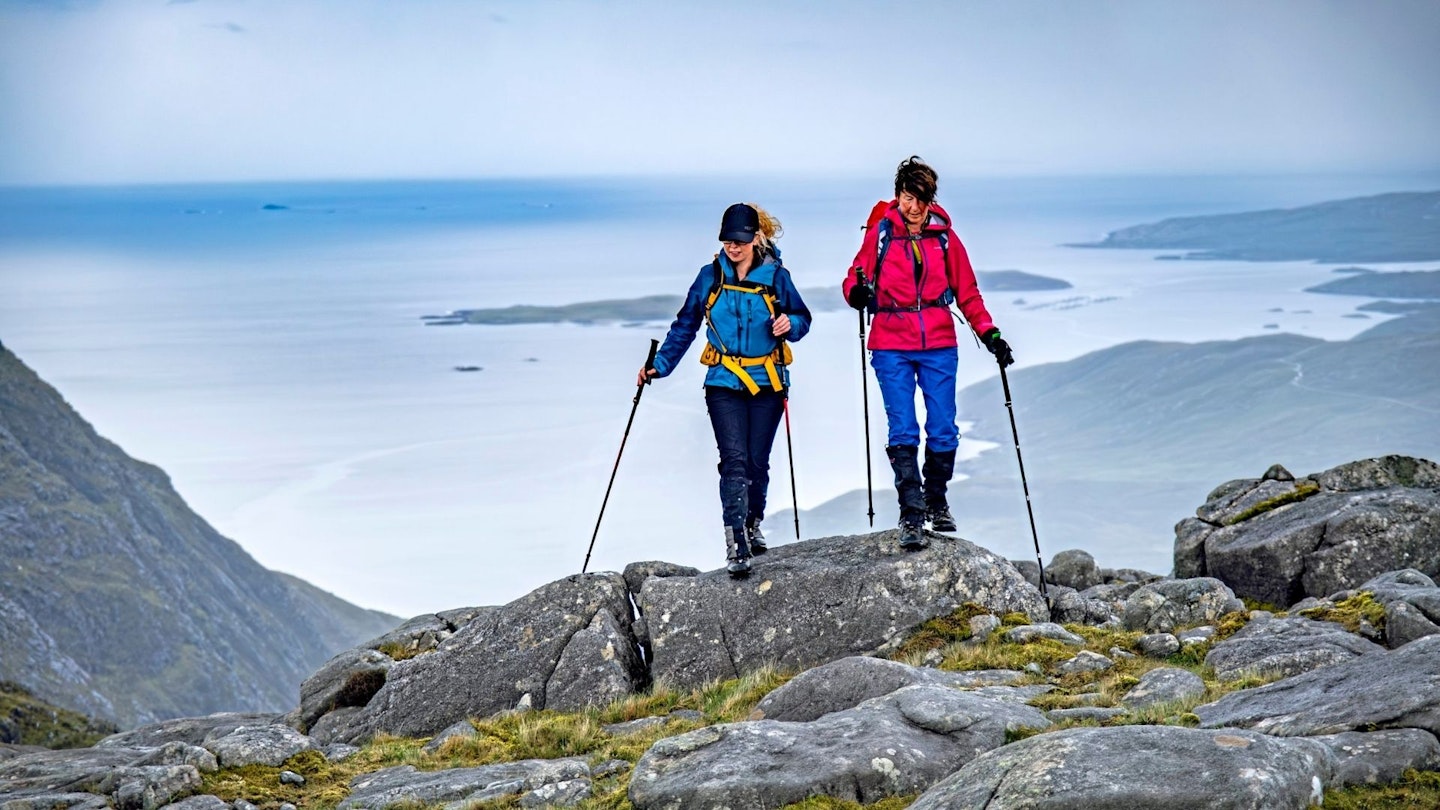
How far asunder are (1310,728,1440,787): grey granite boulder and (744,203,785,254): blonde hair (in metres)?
8.57

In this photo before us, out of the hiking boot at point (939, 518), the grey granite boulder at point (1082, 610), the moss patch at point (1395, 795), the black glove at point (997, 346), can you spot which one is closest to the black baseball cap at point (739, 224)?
the black glove at point (997, 346)

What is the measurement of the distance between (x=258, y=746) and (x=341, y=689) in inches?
172

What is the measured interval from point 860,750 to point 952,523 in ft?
21.6

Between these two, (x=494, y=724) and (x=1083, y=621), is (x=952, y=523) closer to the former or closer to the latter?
(x=1083, y=621)

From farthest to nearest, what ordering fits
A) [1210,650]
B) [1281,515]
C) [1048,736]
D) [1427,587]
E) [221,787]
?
[1281,515], [1427,587], [1210,650], [221,787], [1048,736]

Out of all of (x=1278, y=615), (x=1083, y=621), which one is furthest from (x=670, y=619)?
(x=1278, y=615)

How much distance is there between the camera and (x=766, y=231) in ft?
54.5

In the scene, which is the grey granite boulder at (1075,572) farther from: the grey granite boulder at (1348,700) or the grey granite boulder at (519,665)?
the grey granite boulder at (1348,700)

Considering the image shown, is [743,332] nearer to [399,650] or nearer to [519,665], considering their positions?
[519,665]

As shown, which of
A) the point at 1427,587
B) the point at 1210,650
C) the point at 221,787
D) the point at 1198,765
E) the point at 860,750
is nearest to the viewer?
the point at 1198,765

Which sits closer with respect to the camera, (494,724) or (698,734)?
(698,734)

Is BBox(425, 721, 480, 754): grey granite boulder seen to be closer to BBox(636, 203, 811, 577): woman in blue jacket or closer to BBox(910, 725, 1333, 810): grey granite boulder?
BBox(636, 203, 811, 577): woman in blue jacket

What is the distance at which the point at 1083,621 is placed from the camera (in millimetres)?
18109

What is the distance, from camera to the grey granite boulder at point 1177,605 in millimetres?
17531
